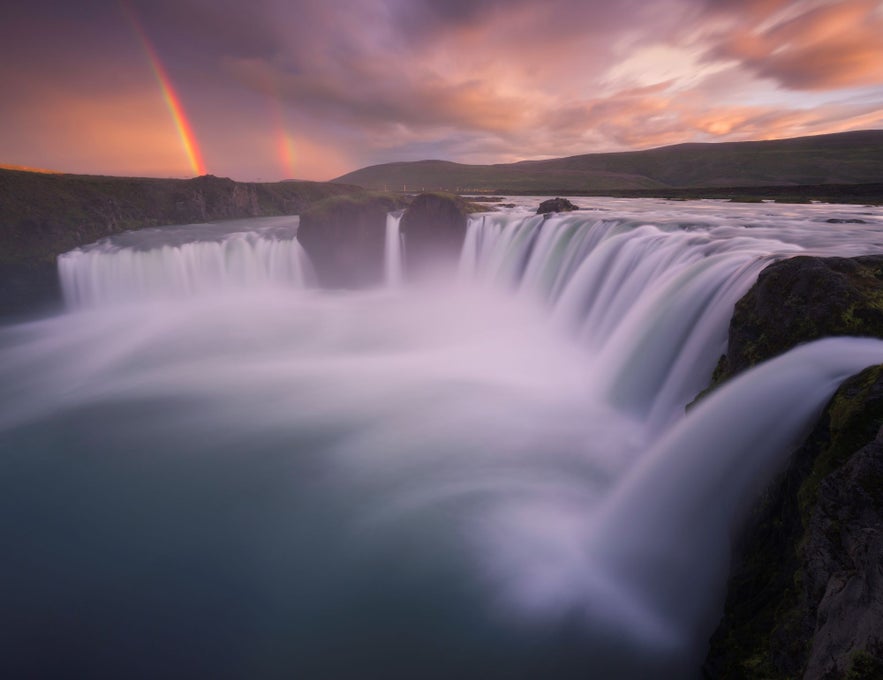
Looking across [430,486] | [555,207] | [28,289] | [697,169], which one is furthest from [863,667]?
[697,169]

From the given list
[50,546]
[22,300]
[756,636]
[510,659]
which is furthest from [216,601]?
[22,300]

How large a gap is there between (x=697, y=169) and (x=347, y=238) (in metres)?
116

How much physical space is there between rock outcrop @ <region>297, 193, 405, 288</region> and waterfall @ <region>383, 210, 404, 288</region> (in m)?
0.39

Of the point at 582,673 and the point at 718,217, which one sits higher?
the point at 718,217

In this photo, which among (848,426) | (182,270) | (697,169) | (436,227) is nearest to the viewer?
(848,426)

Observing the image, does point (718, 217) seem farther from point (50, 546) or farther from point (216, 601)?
point (50, 546)

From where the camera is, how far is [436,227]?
26.6 m

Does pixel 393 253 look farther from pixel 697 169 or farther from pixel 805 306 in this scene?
pixel 697 169

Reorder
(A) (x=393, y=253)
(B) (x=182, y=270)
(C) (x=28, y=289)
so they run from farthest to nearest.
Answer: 1. (C) (x=28, y=289)
2. (B) (x=182, y=270)
3. (A) (x=393, y=253)

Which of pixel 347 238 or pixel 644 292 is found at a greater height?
pixel 347 238

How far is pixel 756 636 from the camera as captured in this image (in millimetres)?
3842

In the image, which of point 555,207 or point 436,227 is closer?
point 555,207

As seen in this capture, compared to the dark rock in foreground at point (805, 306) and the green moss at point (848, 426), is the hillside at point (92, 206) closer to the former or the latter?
the dark rock in foreground at point (805, 306)

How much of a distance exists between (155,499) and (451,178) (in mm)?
168109
